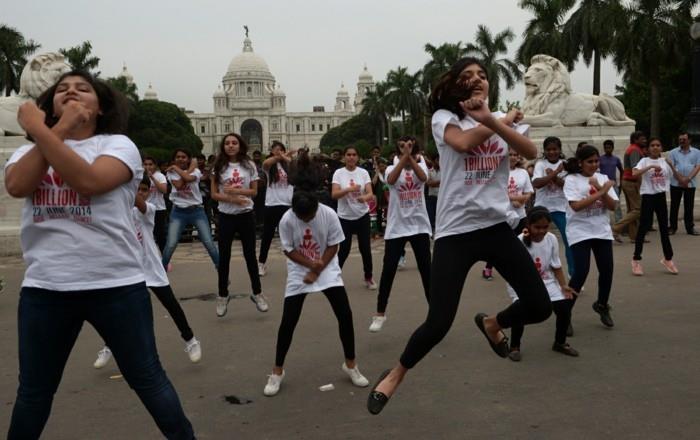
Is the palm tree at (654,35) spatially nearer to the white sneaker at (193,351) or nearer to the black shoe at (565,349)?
the black shoe at (565,349)

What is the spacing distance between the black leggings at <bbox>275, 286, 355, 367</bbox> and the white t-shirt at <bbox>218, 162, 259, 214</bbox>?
2337 millimetres

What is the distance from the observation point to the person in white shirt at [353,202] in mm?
7324

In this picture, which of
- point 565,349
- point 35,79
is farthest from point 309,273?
point 35,79

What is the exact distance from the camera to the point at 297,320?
4309mm

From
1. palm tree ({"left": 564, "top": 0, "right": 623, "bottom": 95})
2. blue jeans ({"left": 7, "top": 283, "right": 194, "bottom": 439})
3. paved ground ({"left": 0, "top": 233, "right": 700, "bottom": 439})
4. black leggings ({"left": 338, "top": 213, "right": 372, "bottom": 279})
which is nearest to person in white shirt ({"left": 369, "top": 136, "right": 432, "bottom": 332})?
paved ground ({"left": 0, "top": 233, "right": 700, "bottom": 439})

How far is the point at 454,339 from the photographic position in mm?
5301

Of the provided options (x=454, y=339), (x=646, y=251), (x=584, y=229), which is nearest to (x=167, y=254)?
(x=454, y=339)

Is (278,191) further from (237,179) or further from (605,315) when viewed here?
(605,315)

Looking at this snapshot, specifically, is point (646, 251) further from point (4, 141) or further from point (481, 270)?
point (4, 141)

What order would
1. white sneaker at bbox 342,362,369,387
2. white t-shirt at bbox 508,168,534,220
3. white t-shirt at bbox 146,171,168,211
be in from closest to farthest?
white sneaker at bbox 342,362,369,387
white t-shirt at bbox 508,168,534,220
white t-shirt at bbox 146,171,168,211

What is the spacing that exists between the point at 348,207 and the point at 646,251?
4.47 meters

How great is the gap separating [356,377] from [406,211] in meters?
2.14

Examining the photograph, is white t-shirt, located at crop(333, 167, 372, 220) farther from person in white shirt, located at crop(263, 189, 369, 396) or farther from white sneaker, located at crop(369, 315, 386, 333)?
person in white shirt, located at crop(263, 189, 369, 396)

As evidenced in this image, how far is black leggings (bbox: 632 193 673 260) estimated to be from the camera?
7664 millimetres
